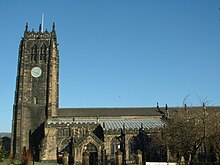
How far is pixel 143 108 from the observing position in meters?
65.1

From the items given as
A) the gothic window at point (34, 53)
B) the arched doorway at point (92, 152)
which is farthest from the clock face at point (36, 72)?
the arched doorway at point (92, 152)

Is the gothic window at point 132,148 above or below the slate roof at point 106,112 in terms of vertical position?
below

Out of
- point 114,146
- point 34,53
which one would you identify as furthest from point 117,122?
point 34,53

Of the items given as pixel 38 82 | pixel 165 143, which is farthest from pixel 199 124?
pixel 38 82

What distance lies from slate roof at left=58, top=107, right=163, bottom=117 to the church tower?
262cm

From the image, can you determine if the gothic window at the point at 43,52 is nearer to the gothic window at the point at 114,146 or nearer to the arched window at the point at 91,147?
the arched window at the point at 91,147

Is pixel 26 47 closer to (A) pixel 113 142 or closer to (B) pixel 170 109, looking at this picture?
(A) pixel 113 142

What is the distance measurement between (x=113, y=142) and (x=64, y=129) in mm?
9257

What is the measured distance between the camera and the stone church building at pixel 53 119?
5084 centimetres

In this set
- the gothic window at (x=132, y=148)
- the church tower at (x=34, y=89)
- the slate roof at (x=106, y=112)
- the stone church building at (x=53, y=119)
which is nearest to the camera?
the gothic window at (x=132, y=148)

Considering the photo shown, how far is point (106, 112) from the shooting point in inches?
2486

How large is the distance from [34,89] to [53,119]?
730 centimetres

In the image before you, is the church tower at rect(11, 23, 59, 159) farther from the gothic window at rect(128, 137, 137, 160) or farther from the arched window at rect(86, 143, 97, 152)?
the gothic window at rect(128, 137, 137, 160)

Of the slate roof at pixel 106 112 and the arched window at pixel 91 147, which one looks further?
the slate roof at pixel 106 112
